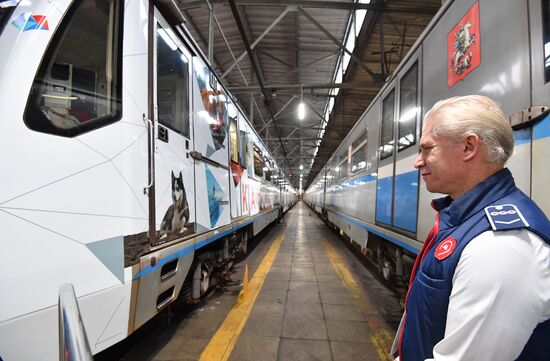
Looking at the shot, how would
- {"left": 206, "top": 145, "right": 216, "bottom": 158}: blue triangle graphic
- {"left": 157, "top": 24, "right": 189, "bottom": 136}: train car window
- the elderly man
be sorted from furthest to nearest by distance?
{"left": 206, "top": 145, "right": 216, "bottom": 158}: blue triangle graphic < {"left": 157, "top": 24, "right": 189, "bottom": 136}: train car window < the elderly man

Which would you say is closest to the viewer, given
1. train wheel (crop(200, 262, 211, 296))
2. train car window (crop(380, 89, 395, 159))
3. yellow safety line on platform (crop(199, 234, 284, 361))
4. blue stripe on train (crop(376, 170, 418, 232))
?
yellow safety line on platform (crop(199, 234, 284, 361))

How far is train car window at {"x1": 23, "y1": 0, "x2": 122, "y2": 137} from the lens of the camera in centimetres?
143

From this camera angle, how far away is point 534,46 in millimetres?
1503

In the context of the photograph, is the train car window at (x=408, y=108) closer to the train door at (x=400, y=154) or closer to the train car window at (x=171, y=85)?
the train door at (x=400, y=154)

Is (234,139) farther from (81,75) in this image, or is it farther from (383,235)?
(81,75)

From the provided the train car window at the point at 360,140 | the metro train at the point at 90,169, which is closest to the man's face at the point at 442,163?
the metro train at the point at 90,169

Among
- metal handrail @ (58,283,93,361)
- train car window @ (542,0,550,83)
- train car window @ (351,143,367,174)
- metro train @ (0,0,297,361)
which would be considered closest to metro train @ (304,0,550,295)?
train car window @ (542,0,550,83)

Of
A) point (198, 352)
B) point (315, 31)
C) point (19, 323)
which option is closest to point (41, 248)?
point (19, 323)

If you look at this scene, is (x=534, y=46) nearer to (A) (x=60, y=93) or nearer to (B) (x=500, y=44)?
(B) (x=500, y=44)

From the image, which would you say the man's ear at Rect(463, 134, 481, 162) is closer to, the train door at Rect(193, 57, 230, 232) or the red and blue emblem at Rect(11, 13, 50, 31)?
the red and blue emblem at Rect(11, 13, 50, 31)

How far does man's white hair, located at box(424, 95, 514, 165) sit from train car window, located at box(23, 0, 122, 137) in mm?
1757

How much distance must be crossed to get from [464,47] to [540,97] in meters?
0.91

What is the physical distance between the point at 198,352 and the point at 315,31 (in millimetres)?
7377

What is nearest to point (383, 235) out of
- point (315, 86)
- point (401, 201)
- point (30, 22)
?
point (401, 201)
